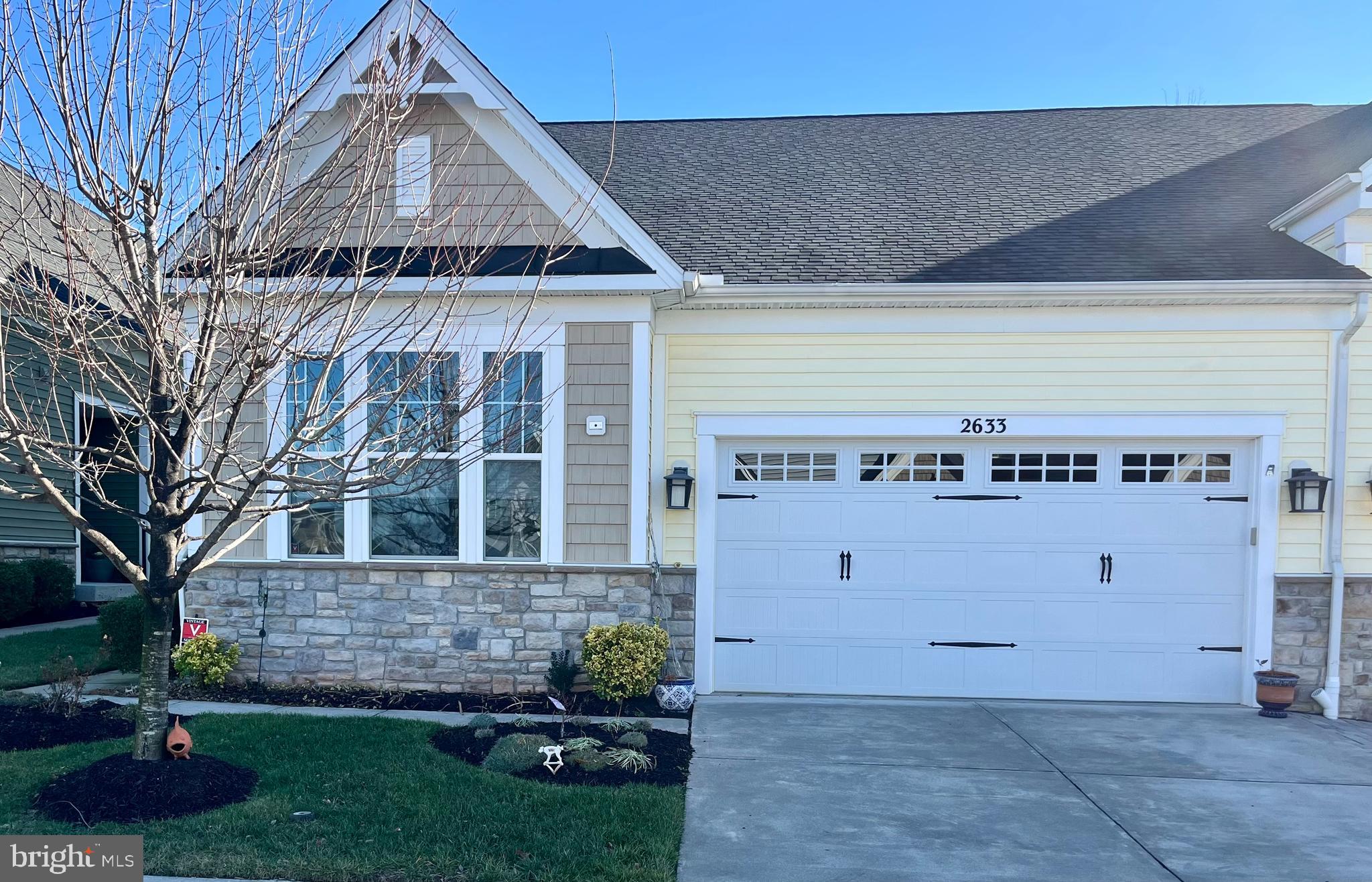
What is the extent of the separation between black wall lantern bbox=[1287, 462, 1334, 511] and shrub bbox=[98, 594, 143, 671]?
9708mm

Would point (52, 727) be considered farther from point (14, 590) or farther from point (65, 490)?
point (65, 490)

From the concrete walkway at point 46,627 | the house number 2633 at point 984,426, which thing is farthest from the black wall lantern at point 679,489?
the concrete walkway at point 46,627

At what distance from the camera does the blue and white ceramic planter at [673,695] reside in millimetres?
6891

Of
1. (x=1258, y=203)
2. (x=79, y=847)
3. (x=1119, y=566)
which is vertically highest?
(x=1258, y=203)

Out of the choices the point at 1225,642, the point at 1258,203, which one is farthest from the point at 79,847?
the point at 1258,203

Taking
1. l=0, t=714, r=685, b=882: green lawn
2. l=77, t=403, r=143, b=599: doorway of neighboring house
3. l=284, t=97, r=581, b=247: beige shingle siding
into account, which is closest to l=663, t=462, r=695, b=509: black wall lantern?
l=284, t=97, r=581, b=247: beige shingle siding

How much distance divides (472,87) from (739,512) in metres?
4.19

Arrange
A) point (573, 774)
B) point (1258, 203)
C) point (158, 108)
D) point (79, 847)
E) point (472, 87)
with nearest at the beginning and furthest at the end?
point (79, 847)
point (158, 108)
point (573, 774)
point (472, 87)
point (1258, 203)

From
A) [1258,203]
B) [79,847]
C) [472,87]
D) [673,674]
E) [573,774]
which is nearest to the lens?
[79,847]

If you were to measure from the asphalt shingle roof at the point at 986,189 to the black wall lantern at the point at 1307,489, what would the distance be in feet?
5.51

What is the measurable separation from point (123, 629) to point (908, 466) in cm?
684

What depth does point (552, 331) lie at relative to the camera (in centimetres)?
722

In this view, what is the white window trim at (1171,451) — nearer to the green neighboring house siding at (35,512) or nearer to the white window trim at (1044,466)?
the white window trim at (1044,466)

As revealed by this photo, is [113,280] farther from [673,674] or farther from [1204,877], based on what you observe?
[1204,877]
